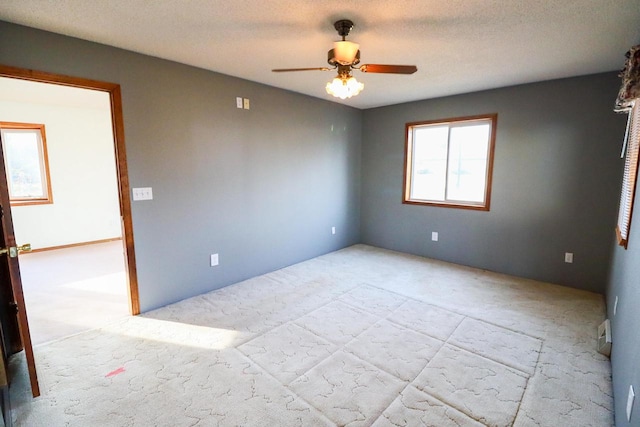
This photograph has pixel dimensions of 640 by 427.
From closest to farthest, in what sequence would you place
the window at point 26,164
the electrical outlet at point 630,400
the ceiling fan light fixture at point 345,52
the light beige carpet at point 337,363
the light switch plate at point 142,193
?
the electrical outlet at point 630,400 → the light beige carpet at point 337,363 → the ceiling fan light fixture at point 345,52 → the light switch plate at point 142,193 → the window at point 26,164

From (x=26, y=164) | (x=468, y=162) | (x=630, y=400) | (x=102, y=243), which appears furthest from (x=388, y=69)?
(x=26, y=164)

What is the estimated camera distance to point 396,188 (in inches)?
190

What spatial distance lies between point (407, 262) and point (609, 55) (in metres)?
3.02

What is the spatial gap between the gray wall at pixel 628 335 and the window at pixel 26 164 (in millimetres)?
7237

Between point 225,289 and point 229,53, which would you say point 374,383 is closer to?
point 225,289

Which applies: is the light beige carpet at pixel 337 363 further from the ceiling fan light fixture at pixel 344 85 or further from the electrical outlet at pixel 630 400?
the ceiling fan light fixture at pixel 344 85

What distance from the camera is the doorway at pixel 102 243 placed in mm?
2385

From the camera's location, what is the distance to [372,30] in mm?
2178

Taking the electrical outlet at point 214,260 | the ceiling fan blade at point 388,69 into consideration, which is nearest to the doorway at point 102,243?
the electrical outlet at point 214,260

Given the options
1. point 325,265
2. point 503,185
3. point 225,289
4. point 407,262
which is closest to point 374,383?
point 225,289

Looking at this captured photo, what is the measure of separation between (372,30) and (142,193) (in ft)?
7.89

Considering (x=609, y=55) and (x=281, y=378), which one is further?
(x=609, y=55)

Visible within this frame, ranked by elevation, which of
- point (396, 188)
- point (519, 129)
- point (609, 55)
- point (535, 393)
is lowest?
point (535, 393)

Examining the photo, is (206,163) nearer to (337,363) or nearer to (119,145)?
(119,145)
